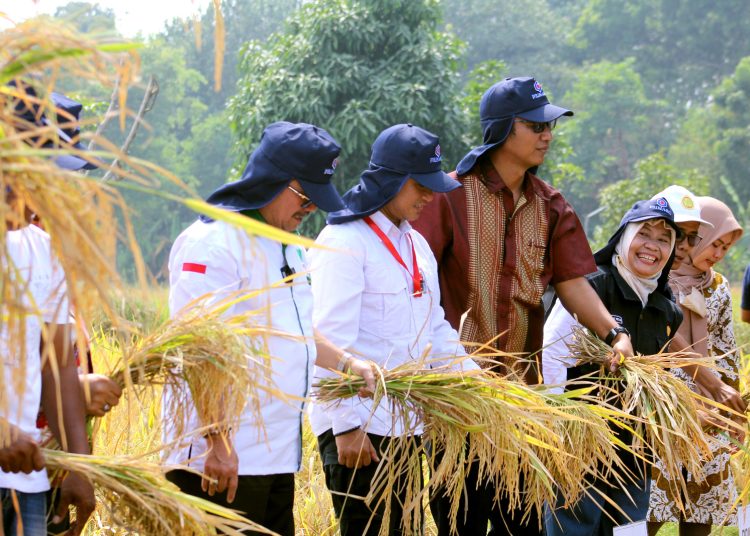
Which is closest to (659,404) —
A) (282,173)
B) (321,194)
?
(321,194)

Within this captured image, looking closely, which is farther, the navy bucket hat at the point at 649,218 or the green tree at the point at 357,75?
the green tree at the point at 357,75

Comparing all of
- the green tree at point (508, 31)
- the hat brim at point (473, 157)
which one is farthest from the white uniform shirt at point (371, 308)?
the green tree at point (508, 31)

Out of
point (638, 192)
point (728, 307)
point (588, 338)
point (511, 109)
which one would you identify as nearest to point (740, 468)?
point (728, 307)

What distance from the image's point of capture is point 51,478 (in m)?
2.82

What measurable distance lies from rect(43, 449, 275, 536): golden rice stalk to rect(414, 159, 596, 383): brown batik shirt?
1.95 meters

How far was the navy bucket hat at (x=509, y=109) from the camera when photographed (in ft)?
14.8

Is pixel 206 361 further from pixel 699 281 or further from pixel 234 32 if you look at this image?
pixel 234 32

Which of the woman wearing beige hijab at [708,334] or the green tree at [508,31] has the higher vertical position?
the green tree at [508,31]

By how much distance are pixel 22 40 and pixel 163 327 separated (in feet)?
3.63

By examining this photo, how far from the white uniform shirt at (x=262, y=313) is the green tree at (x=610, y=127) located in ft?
151

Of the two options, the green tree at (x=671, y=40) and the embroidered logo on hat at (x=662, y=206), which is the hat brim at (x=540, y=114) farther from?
the green tree at (x=671, y=40)

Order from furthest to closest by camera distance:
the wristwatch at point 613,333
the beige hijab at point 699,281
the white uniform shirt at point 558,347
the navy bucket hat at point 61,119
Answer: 1. the beige hijab at point 699,281
2. the white uniform shirt at point 558,347
3. the wristwatch at point 613,333
4. the navy bucket hat at point 61,119

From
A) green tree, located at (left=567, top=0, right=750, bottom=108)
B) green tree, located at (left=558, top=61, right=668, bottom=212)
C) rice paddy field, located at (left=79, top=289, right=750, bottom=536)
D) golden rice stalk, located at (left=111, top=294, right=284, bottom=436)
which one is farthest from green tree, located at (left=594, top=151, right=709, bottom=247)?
green tree, located at (left=567, top=0, right=750, bottom=108)

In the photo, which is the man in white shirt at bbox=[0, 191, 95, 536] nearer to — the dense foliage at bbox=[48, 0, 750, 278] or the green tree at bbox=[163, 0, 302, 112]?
the dense foliage at bbox=[48, 0, 750, 278]
